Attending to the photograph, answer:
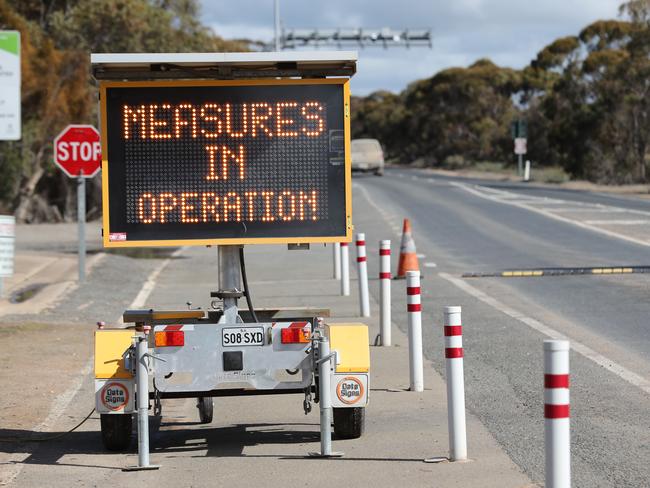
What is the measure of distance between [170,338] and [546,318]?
766 centimetres

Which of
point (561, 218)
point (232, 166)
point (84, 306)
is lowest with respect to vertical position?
point (84, 306)

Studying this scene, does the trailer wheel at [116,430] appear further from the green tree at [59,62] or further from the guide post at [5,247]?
the green tree at [59,62]

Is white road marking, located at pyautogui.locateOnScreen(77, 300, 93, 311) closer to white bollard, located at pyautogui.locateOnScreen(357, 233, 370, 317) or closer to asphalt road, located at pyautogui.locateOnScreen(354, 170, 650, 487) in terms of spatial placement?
white bollard, located at pyautogui.locateOnScreen(357, 233, 370, 317)

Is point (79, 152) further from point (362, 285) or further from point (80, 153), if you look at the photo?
point (362, 285)

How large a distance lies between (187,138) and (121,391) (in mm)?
1644

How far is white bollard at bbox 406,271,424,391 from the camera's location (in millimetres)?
10147

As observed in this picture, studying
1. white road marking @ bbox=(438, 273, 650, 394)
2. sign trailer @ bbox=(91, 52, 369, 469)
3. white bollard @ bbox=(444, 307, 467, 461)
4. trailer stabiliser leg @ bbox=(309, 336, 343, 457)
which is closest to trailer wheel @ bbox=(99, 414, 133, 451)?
sign trailer @ bbox=(91, 52, 369, 469)

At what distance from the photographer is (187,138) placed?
8.31 meters

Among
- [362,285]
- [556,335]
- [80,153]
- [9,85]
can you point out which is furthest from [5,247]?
[556,335]

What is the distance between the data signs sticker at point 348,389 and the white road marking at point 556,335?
2.77 metres

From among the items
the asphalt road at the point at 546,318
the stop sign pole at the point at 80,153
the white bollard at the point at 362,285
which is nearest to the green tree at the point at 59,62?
the asphalt road at the point at 546,318

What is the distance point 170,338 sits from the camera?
8.08 m

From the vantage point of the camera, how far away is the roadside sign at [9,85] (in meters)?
16.5

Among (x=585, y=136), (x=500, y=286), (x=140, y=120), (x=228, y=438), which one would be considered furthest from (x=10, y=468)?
(x=585, y=136)
